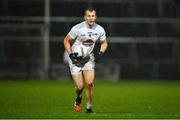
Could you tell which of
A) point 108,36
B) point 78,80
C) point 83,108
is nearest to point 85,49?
point 78,80

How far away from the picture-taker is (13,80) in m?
36.1

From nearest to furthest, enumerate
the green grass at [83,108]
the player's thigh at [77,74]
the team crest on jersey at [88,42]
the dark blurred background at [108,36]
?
→ 1. the green grass at [83,108]
2. the team crest on jersey at [88,42]
3. the player's thigh at [77,74]
4. the dark blurred background at [108,36]

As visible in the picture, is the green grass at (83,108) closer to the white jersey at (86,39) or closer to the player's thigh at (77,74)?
the player's thigh at (77,74)

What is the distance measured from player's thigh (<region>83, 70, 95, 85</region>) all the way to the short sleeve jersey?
0.44 metres

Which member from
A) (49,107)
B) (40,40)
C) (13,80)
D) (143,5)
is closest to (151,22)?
(143,5)

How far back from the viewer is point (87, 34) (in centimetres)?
1633

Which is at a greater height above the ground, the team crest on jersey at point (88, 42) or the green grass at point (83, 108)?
the team crest on jersey at point (88, 42)

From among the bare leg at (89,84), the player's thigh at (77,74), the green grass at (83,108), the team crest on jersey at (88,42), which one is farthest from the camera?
the player's thigh at (77,74)

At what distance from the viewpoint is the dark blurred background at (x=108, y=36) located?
37.6m

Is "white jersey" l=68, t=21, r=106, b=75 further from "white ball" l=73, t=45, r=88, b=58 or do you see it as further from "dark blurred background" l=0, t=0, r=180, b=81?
"dark blurred background" l=0, t=0, r=180, b=81

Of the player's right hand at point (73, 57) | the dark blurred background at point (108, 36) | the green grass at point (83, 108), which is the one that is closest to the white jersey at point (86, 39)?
the player's right hand at point (73, 57)

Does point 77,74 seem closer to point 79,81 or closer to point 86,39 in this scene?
point 79,81

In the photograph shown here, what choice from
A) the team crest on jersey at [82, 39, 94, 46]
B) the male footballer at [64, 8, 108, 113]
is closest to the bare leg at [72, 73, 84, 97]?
the male footballer at [64, 8, 108, 113]

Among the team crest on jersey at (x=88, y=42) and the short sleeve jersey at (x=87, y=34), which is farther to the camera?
the team crest on jersey at (x=88, y=42)
